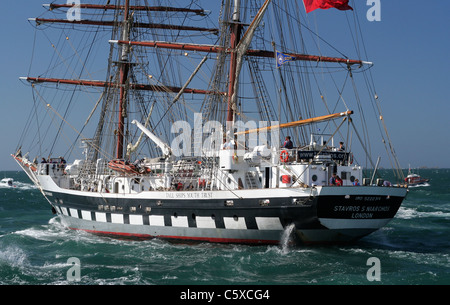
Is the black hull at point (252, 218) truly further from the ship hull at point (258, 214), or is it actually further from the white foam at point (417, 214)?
the white foam at point (417, 214)

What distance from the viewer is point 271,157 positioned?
2875 cm

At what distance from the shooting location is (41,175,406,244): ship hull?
85.0 ft

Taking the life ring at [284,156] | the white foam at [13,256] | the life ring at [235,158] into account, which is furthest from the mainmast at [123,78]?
the life ring at [284,156]

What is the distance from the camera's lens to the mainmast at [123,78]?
146ft

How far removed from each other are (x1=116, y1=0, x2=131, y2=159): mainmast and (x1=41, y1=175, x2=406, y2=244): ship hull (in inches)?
417

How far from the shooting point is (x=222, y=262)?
1005 inches

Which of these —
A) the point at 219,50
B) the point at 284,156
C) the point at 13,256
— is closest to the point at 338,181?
the point at 284,156

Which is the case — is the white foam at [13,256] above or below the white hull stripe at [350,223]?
below

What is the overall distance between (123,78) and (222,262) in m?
26.1

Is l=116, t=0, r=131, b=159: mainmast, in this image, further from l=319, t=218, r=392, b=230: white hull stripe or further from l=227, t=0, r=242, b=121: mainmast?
l=319, t=218, r=392, b=230: white hull stripe

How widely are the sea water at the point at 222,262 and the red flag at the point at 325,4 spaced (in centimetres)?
1271
